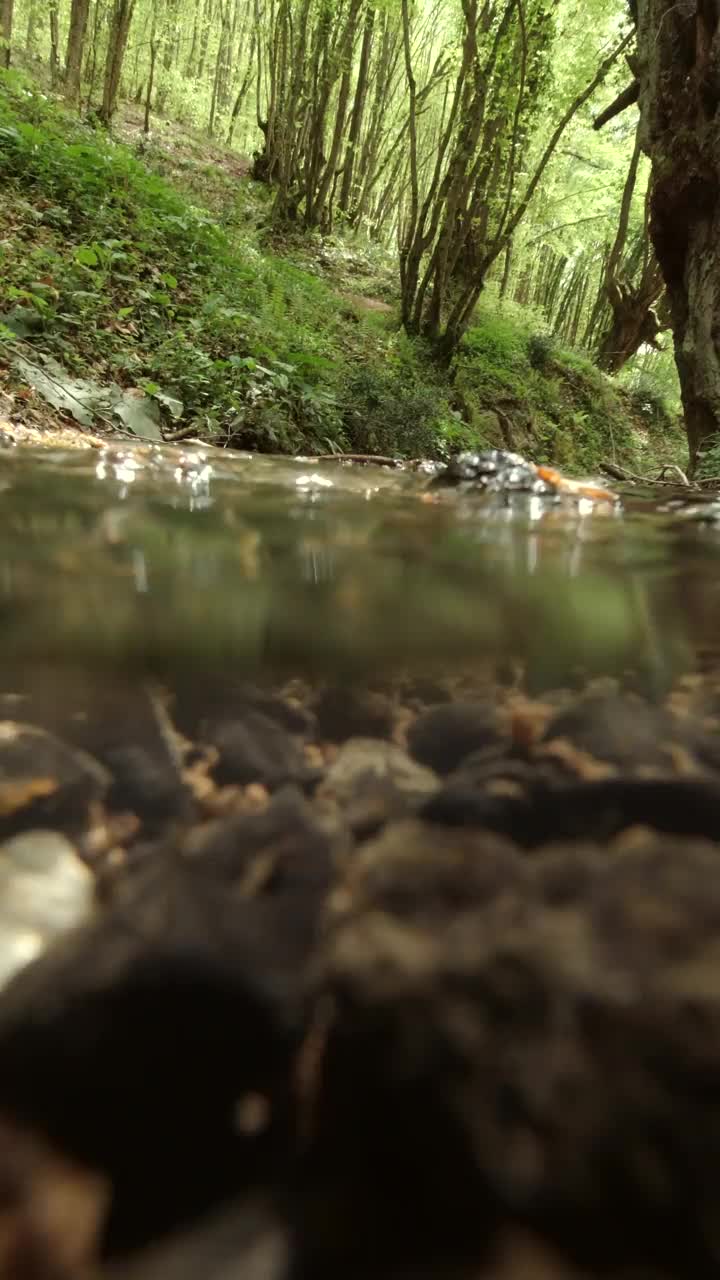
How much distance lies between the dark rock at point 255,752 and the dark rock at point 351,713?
0.19 feet

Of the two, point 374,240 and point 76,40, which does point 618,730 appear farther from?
point 374,240

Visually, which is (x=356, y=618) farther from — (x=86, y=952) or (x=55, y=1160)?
(x=55, y=1160)

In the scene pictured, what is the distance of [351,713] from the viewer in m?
0.88

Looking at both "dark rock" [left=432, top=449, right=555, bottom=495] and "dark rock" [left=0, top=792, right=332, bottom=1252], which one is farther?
"dark rock" [left=432, top=449, right=555, bottom=495]

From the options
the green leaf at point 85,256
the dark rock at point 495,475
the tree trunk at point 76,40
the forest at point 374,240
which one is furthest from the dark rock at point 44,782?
the tree trunk at point 76,40

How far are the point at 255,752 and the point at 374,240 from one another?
15.7m

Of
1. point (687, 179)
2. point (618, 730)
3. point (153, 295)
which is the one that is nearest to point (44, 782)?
point (618, 730)

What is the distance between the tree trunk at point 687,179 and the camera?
6111 millimetres

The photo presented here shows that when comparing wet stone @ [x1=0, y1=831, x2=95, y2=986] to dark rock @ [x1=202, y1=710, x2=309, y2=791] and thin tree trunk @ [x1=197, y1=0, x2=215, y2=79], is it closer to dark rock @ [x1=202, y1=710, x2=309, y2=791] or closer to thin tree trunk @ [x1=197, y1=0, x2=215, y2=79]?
dark rock @ [x1=202, y1=710, x2=309, y2=791]

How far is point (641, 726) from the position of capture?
0.85 meters

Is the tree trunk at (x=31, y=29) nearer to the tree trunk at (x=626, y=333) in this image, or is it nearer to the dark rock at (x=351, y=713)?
the tree trunk at (x=626, y=333)

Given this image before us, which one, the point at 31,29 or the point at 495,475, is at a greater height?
the point at 31,29

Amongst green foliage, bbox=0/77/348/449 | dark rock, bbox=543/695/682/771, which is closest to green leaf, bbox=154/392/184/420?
green foliage, bbox=0/77/348/449

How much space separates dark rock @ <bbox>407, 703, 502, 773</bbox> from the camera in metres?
0.78
